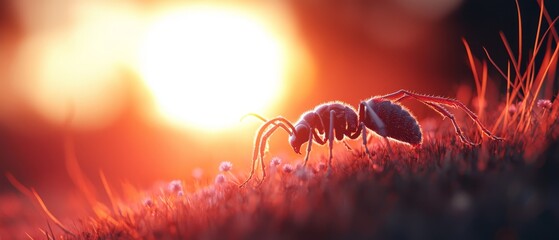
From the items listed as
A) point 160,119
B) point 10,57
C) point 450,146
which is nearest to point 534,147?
point 450,146

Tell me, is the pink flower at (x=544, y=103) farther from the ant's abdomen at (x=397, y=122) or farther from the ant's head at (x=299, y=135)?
the ant's head at (x=299, y=135)

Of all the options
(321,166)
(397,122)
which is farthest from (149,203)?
(397,122)

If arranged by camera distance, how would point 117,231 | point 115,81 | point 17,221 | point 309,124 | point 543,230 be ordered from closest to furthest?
point 543,230 < point 117,231 < point 309,124 < point 17,221 < point 115,81

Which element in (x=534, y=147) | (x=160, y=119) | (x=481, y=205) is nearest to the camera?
(x=481, y=205)

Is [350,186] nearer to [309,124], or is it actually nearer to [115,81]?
[309,124]

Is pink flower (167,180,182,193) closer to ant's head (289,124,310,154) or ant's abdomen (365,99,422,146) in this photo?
ant's head (289,124,310,154)

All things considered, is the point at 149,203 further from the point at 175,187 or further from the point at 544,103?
the point at 544,103

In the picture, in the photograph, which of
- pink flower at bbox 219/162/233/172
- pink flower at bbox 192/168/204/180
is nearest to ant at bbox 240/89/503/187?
pink flower at bbox 219/162/233/172

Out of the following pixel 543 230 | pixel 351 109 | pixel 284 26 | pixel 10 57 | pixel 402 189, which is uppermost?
pixel 10 57
